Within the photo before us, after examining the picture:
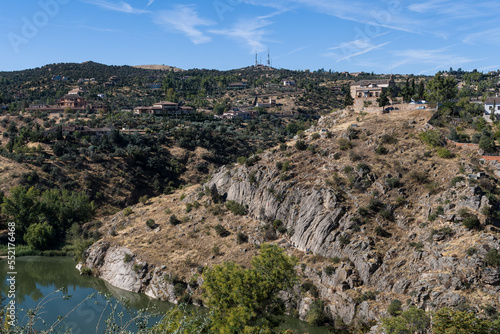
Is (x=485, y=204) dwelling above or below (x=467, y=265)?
above

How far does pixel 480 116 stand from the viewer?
6234cm

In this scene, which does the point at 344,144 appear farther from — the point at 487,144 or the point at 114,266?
the point at 114,266

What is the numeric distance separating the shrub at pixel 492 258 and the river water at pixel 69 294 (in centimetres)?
1573

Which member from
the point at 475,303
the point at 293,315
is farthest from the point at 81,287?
the point at 475,303

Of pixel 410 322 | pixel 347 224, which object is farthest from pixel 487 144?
pixel 410 322

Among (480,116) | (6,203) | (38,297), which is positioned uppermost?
(480,116)

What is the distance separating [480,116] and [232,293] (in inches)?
2049

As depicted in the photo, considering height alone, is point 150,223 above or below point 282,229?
below

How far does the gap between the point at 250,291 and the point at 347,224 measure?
20.4 m

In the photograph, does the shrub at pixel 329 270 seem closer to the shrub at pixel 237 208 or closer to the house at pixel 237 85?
the shrub at pixel 237 208

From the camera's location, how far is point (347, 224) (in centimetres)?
4647

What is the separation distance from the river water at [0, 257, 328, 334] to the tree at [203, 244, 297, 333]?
1164cm

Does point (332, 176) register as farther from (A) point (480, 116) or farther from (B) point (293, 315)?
(A) point (480, 116)

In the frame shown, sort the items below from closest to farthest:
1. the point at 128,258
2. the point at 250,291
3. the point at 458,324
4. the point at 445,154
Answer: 1. the point at 458,324
2. the point at 250,291
3. the point at 445,154
4. the point at 128,258
